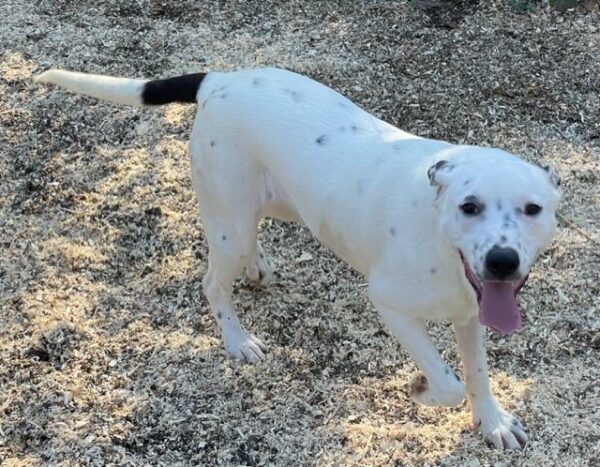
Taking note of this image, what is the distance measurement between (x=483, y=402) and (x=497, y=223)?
117 cm

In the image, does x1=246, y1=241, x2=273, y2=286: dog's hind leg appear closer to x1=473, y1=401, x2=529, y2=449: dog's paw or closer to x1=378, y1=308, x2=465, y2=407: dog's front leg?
x1=378, y1=308, x2=465, y2=407: dog's front leg

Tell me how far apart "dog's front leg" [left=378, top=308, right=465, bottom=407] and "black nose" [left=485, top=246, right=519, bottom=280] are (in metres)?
0.65

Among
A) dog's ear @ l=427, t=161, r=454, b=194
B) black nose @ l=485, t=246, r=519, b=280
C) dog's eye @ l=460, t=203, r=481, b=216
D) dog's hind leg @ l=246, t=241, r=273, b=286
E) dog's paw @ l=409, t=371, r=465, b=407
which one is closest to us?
black nose @ l=485, t=246, r=519, b=280

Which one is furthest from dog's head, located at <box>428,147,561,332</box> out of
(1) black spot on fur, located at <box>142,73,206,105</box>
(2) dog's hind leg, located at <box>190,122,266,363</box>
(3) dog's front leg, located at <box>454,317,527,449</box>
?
(1) black spot on fur, located at <box>142,73,206,105</box>

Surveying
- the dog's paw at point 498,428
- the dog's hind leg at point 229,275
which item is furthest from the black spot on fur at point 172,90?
the dog's paw at point 498,428

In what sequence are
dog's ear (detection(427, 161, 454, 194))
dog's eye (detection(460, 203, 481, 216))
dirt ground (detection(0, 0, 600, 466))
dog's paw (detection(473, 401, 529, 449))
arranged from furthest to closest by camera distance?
dirt ground (detection(0, 0, 600, 466)) < dog's paw (detection(473, 401, 529, 449)) < dog's ear (detection(427, 161, 454, 194)) < dog's eye (detection(460, 203, 481, 216))

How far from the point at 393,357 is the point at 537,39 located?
127 inches

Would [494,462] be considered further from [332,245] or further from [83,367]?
[83,367]

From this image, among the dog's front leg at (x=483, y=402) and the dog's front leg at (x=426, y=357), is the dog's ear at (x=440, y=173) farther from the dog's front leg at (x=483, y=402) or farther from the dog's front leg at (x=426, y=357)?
the dog's front leg at (x=483, y=402)

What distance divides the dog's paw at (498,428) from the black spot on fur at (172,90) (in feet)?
6.19

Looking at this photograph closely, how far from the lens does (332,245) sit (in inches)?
154

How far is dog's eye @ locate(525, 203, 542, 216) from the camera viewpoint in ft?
10.1

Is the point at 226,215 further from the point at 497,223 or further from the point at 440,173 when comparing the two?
the point at 497,223

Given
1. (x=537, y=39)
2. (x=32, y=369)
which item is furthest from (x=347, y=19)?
(x=32, y=369)
